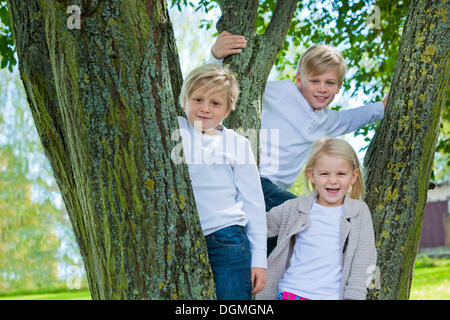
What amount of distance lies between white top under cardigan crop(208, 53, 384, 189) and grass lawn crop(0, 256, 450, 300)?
33.5ft

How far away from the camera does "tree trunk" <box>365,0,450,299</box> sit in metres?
3.04

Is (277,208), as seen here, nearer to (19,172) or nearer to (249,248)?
(249,248)

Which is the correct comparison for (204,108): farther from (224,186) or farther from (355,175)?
(355,175)

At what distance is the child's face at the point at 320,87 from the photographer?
357cm

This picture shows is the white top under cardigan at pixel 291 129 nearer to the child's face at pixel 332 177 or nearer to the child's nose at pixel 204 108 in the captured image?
the child's face at pixel 332 177

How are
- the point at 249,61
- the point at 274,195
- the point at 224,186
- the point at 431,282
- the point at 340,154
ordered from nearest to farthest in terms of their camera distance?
the point at 224,186, the point at 340,154, the point at 274,195, the point at 249,61, the point at 431,282

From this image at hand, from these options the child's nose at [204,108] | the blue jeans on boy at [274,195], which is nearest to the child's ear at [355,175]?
the blue jeans on boy at [274,195]

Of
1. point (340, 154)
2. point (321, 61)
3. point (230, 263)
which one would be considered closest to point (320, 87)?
point (321, 61)

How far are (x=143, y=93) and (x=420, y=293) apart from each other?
1318 cm

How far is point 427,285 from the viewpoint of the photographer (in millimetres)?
15352

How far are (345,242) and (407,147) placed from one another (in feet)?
2.19

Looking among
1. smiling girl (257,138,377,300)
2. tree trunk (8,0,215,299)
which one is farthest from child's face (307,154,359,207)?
tree trunk (8,0,215,299)

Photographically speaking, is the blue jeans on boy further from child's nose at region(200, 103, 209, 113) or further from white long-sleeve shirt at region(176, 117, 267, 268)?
child's nose at region(200, 103, 209, 113)

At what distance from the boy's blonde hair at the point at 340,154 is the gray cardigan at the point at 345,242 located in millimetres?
109
